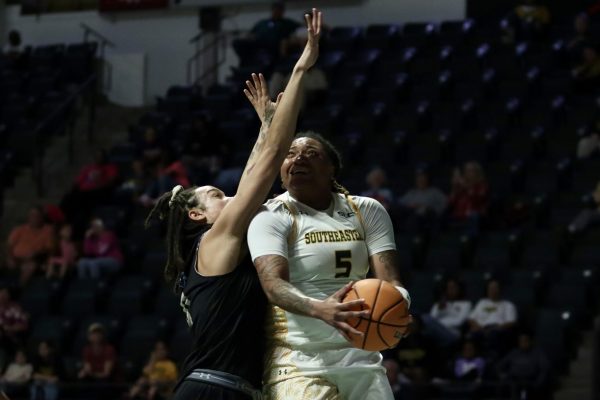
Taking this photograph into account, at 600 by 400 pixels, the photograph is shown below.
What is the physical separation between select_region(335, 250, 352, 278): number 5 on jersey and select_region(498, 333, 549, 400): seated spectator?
20.3 ft

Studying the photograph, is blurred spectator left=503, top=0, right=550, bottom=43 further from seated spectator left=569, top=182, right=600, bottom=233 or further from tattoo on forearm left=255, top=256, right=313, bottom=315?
tattoo on forearm left=255, top=256, right=313, bottom=315

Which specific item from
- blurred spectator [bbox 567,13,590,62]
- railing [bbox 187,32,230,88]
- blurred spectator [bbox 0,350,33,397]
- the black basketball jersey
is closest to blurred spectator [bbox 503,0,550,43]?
blurred spectator [bbox 567,13,590,62]

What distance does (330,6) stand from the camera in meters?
20.9

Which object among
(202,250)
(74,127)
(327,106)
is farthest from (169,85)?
(202,250)

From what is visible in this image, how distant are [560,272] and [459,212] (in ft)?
5.39

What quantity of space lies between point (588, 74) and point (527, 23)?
1852 millimetres

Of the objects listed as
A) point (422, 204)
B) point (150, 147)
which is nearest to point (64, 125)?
point (150, 147)

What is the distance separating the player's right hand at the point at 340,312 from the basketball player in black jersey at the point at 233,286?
2.00 feet

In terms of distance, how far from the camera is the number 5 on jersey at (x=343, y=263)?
552 cm

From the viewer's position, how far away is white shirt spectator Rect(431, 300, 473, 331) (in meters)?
12.7

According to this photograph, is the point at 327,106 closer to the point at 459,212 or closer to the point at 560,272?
the point at 459,212

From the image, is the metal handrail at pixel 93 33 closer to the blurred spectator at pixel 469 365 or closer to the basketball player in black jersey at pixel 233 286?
the blurred spectator at pixel 469 365

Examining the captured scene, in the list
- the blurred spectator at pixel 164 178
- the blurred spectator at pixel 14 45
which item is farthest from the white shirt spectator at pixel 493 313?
the blurred spectator at pixel 14 45

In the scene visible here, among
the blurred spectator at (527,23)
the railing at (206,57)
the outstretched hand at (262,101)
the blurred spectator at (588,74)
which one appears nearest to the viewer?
the outstretched hand at (262,101)
